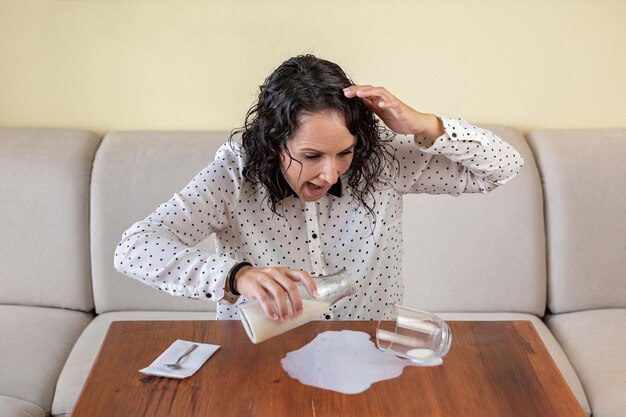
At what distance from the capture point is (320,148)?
1519 mm

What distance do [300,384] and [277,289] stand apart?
0.17 metres

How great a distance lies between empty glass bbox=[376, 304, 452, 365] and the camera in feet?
4.50

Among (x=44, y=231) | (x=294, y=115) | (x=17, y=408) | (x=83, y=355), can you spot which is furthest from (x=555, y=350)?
(x=44, y=231)

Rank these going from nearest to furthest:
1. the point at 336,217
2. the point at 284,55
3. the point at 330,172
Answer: the point at 330,172, the point at 336,217, the point at 284,55

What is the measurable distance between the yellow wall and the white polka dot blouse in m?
0.87

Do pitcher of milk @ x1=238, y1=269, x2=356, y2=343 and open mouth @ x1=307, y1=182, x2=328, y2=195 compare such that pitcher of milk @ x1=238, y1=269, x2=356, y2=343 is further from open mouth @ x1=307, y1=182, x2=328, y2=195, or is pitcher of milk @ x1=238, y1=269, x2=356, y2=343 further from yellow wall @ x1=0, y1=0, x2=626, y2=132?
yellow wall @ x1=0, y1=0, x2=626, y2=132

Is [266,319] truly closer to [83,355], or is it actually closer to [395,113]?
[395,113]

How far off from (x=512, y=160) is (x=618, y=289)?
2.93 feet

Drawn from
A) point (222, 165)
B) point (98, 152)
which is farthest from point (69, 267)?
point (222, 165)

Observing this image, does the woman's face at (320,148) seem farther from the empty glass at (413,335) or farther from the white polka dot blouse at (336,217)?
the empty glass at (413,335)

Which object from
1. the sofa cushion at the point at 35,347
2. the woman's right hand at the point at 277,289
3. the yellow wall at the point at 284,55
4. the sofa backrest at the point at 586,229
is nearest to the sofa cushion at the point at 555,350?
the sofa backrest at the point at 586,229

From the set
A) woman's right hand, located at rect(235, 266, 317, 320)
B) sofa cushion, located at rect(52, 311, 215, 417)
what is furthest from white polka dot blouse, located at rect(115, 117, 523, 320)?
sofa cushion, located at rect(52, 311, 215, 417)

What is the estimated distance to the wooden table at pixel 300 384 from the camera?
1.26m

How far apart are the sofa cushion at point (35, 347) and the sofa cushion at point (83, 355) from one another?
0.03 m
